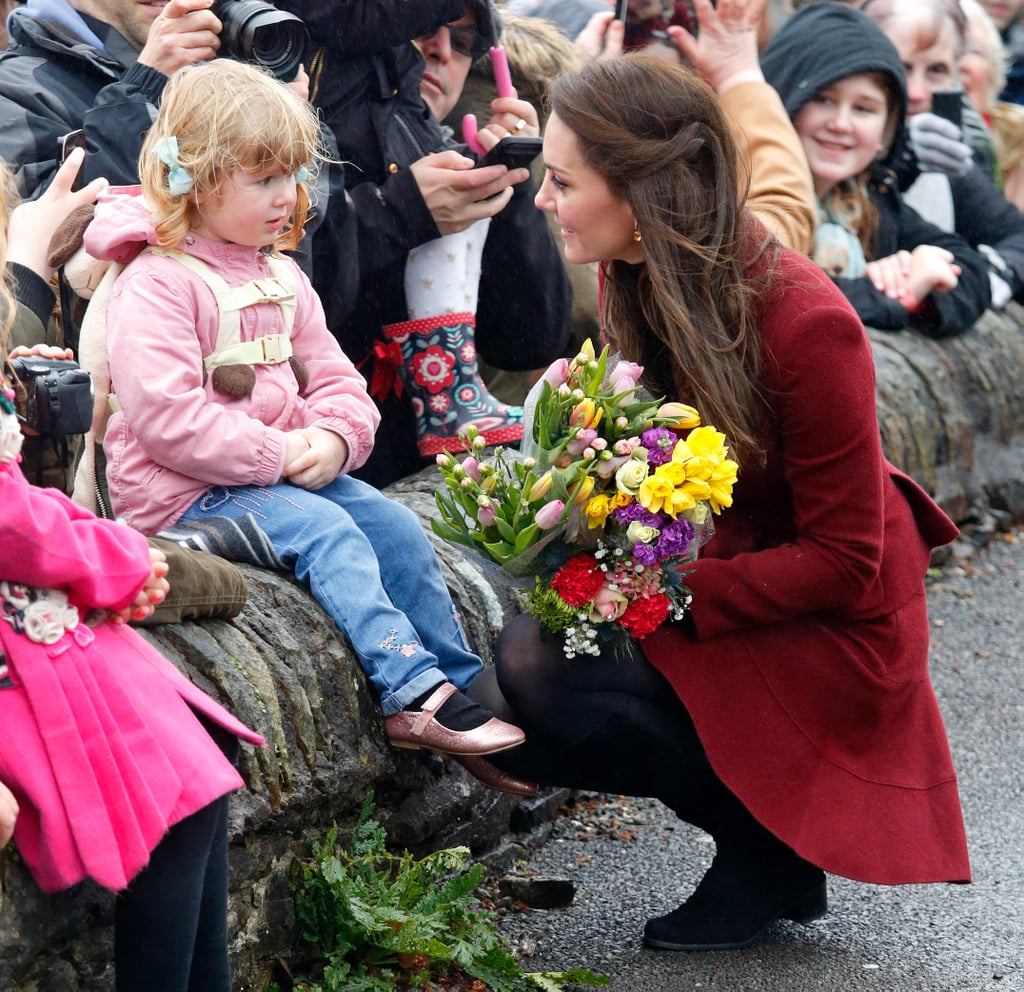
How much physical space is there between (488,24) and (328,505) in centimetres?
212

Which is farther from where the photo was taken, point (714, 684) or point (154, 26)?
point (154, 26)

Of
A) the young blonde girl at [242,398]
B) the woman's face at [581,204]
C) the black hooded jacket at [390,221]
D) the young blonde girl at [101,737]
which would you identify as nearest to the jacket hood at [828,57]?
the black hooded jacket at [390,221]

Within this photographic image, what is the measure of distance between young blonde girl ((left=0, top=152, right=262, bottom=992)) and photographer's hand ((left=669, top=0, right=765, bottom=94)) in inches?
149

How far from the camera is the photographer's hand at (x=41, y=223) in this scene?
137 inches

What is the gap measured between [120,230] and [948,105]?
5136mm

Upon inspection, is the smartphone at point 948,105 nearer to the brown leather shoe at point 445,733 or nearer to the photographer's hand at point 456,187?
the photographer's hand at point 456,187

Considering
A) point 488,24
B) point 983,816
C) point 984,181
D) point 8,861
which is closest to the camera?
point 8,861

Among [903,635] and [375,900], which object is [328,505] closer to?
[375,900]

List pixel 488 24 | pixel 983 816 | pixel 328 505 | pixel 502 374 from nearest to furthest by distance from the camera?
1. pixel 328 505
2. pixel 983 816
3. pixel 488 24
4. pixel 502 374

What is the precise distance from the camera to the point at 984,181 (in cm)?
741

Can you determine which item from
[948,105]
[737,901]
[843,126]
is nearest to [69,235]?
[737,901]

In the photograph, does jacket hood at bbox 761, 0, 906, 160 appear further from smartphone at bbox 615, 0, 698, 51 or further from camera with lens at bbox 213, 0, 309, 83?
camera with lens at bbox 213, 0, 309, 83

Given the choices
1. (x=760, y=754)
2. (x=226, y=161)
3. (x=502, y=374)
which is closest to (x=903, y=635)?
(x=760, y=754)

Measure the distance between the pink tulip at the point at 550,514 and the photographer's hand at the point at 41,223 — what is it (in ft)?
4.14
